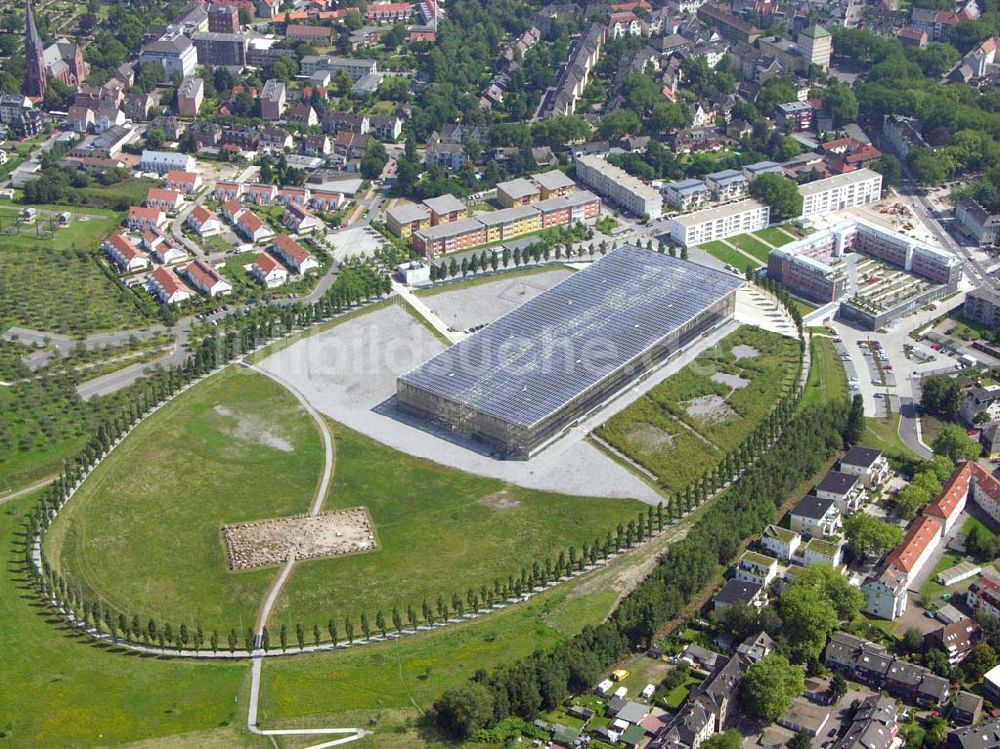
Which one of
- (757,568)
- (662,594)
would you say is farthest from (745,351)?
(662,594)

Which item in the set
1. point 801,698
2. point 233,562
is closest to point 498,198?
point 233,562

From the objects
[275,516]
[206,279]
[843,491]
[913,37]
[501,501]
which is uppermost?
[913,37]

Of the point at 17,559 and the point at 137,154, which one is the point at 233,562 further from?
the point at 137,154

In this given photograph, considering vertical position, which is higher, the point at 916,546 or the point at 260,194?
the point at 916,546

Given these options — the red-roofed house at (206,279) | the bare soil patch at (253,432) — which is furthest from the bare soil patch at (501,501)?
the red-roofed house at (206,279)

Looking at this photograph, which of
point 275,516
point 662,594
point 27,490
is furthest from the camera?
point 27,490

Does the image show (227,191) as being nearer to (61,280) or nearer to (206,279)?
(206,279)

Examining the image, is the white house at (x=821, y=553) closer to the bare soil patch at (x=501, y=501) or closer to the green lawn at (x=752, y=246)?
the bare soil patch at (x=501, y=501)

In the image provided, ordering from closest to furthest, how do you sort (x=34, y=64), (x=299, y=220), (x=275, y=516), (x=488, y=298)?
(x=275, y=516), (x=488, y=298), (x=299, y=220), (x=34, y=64)
